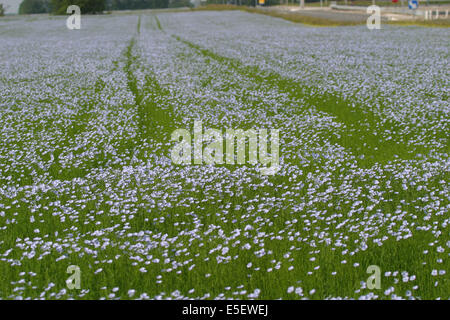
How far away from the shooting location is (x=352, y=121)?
14.1 m

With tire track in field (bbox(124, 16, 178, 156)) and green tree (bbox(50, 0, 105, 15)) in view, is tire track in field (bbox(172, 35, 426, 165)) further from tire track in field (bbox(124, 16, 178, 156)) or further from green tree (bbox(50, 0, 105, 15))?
green tree (bbox(50, 0, 105, 15))

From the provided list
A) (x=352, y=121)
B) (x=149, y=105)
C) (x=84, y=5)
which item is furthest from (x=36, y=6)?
(x=352, y=121)

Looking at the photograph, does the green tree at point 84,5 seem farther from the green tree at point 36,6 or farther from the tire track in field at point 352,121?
the tire track in field at point 352,121

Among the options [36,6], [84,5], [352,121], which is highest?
[36,6]

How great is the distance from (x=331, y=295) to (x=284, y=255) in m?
0.98

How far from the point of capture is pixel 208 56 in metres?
31.7

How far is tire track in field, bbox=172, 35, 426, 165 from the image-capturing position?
1104cm

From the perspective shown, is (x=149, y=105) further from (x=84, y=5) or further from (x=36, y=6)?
(x=36, y=6)

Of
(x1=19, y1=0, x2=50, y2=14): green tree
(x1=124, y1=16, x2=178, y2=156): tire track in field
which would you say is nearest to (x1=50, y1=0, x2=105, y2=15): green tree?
(x1=19, y1=0, x2=50, y2=14): green tree

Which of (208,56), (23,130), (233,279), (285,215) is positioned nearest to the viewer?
(233,279)
